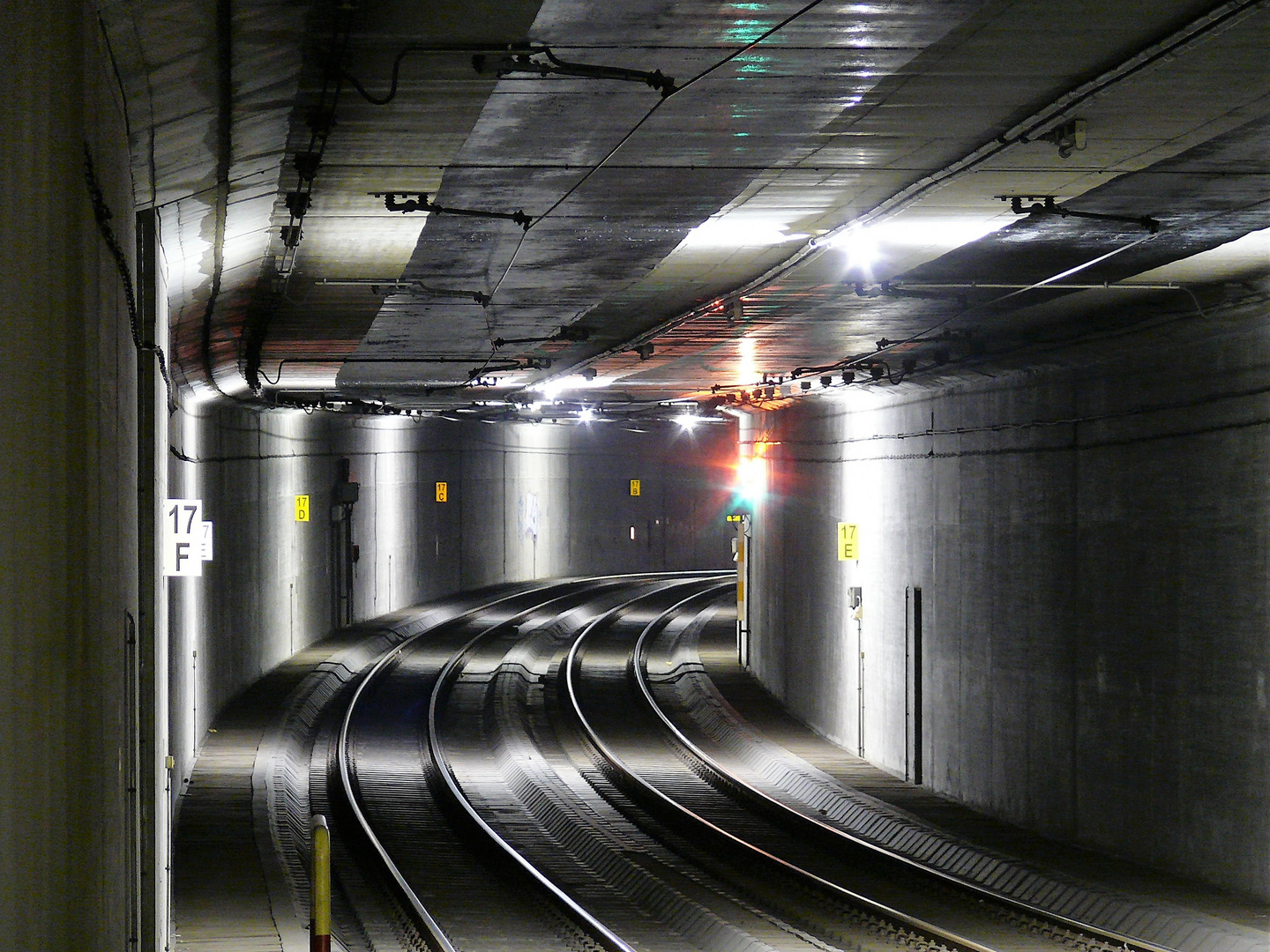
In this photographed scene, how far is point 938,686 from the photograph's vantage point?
61.4 ft

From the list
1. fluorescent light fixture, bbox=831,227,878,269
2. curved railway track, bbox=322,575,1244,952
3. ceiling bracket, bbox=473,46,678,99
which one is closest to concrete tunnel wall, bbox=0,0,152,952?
ceiling bracket, bbox=473,46,678,99

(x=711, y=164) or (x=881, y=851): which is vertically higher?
(x=711, y=164)

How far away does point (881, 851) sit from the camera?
50.8ft

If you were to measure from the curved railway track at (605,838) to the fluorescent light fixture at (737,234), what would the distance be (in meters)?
5.64

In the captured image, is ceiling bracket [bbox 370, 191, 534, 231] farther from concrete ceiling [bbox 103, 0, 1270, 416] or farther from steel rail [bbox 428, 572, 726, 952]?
steel rail [bbox 428, 572, 726, 952]

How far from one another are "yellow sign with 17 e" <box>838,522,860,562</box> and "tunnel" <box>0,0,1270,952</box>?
13 cm

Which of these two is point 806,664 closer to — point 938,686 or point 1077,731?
point 938,686

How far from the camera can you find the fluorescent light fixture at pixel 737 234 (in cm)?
1113

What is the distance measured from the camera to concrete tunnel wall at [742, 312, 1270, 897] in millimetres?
12273

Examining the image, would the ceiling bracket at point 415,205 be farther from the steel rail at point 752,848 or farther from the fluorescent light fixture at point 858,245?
the steel rail at point 752,848

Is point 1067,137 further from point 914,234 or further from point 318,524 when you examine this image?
point 318,524

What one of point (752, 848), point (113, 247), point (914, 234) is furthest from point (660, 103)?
point (752, 848)

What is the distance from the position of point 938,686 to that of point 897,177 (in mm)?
10279

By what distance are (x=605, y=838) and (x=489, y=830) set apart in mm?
1314
